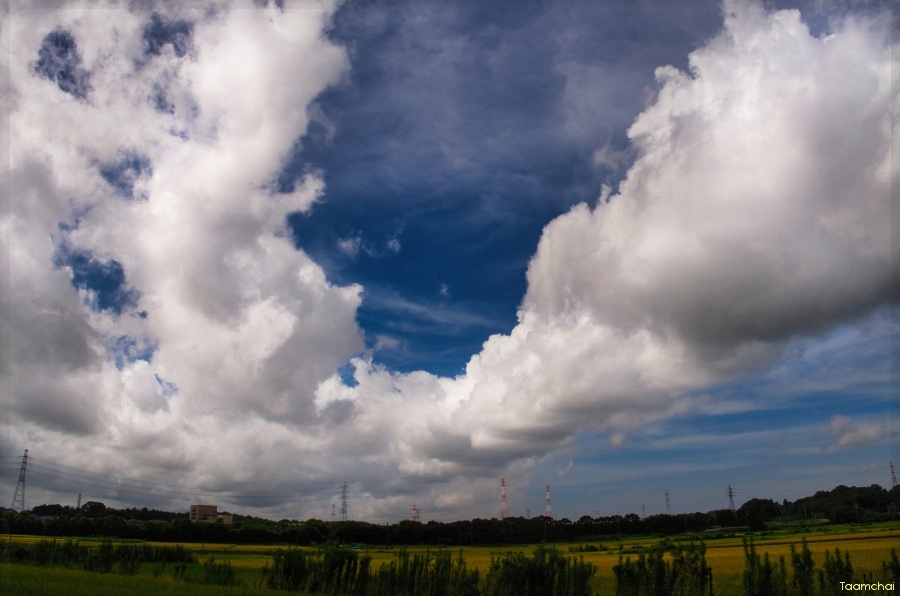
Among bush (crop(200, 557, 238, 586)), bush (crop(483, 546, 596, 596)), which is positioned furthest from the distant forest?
bush (crop(483, 546, 596, 596))

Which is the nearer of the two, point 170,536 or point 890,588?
point 890,588

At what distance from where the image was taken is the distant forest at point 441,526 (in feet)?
312

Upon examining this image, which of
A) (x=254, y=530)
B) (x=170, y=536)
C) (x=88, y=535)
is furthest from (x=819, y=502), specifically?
(x=88, y=535)

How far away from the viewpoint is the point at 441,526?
355 feet

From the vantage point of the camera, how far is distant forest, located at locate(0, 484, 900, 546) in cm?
9512

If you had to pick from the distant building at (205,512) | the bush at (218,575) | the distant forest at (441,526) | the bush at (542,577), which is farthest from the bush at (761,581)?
the distant building at (205,512)

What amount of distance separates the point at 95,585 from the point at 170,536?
75.3 m

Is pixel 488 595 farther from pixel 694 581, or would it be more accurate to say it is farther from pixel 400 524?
pixel 400 524

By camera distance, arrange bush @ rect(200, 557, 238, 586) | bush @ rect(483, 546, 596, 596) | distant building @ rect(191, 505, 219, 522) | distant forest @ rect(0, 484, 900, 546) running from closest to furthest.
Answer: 1. bush @ rect(483, 546, 596, 596)
2. bush @ rect(200, 557, 238, 586)
3. distant forest @ rect(0, 484, 900, 546)
4. distant building @ rect(191, 505, 219, 522)

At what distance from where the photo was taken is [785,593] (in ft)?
76.1

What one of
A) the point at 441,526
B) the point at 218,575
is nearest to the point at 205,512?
the point at 441,526

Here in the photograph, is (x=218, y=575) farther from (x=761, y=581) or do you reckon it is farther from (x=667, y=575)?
(x=761, y=581)

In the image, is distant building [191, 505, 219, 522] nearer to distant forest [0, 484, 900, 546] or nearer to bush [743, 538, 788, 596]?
distant forest [0, 484, 900, 546]

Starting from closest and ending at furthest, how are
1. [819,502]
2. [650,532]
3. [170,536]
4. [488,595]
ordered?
1. [488,595]
2. [170,536]
3. [650,532]
4. [819,502]
